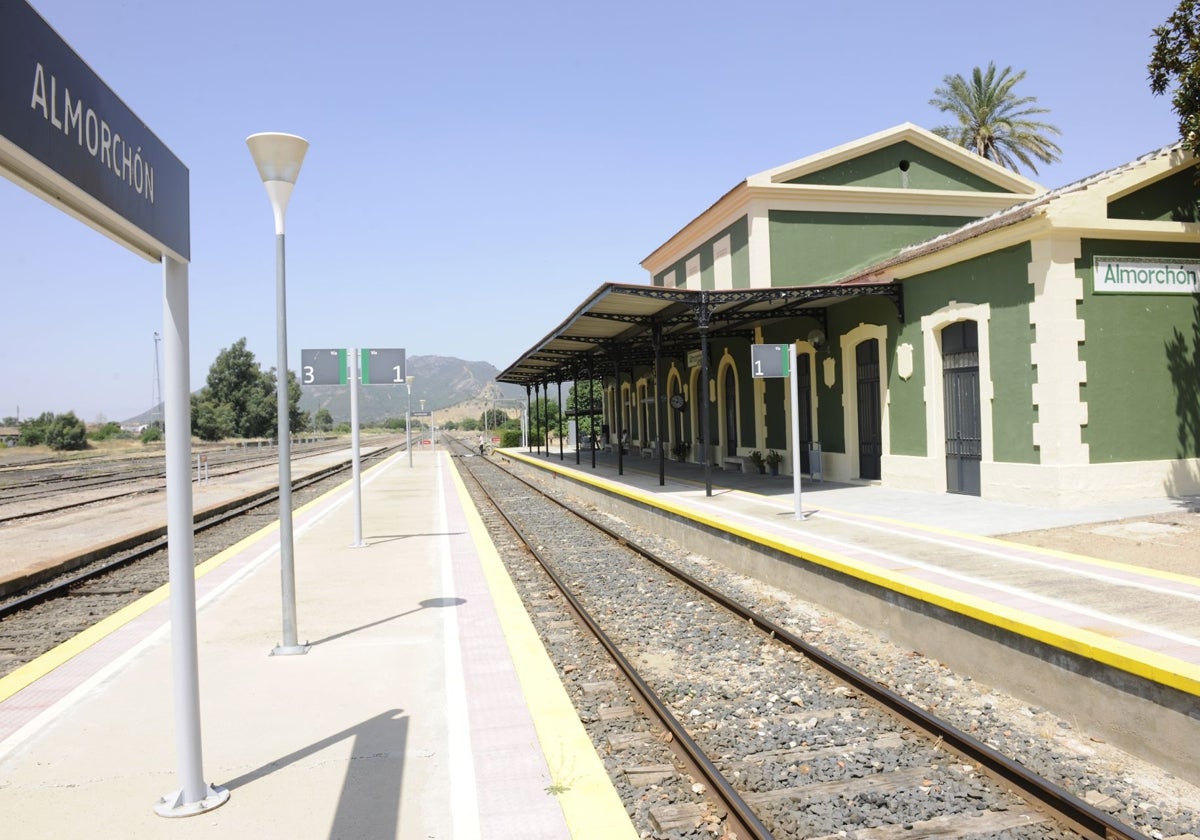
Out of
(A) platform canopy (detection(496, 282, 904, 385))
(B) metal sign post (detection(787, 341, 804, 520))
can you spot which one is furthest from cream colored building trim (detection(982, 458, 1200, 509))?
(A) platform canopy (detection(496, 282, 904, 385))

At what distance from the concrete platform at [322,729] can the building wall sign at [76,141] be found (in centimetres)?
259

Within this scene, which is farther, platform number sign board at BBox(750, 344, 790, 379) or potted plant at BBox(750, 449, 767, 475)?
potted plant at BBox(750, 449, 767, 475)

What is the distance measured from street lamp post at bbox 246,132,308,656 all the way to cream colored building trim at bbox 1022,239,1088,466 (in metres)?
10.4

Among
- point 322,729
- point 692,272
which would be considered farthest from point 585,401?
point 322,729

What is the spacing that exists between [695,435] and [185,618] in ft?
78.1

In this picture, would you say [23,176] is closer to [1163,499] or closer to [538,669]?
[538,669]

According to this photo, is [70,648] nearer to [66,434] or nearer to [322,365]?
[322,365]

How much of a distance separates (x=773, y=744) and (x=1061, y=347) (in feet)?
30.2

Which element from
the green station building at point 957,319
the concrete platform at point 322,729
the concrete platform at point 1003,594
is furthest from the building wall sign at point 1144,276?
the concrete platform at point 322,729

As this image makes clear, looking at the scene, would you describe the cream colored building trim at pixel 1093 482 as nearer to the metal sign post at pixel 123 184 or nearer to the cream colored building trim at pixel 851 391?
the cream colored building trim at pixel 851 391

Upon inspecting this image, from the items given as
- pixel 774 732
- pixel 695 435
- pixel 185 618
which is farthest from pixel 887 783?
pixel 695 435

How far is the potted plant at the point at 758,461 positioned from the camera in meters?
20.6

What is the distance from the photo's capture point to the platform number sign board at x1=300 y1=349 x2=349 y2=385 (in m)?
11.2

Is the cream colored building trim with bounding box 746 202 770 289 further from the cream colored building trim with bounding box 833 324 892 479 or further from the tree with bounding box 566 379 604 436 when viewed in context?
the tree with bounding box 566 379 604 436
